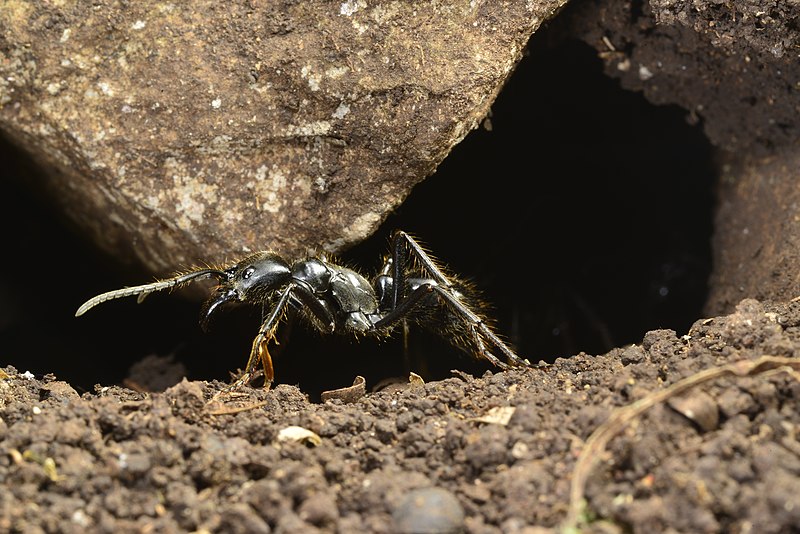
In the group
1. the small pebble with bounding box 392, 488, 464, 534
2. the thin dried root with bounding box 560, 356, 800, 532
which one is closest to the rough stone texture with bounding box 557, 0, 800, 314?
the thin dried root with bounding box 560, 356, 800, 532

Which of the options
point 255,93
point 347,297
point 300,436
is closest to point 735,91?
point 347,297

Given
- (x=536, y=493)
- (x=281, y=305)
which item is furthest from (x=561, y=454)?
(x=281, y=305)

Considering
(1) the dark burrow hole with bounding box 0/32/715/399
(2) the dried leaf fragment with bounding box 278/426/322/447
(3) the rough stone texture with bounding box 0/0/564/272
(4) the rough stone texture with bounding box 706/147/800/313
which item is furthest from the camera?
(1) the dark burrow hole with bounding box 0/32/715/399

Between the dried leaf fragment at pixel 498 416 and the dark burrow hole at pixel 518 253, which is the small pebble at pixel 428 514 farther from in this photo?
the dark burrow hole at pixel 518 253

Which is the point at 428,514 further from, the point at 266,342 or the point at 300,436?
the point at 266,342

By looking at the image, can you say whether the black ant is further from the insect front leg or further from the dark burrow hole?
the dark burrow hole

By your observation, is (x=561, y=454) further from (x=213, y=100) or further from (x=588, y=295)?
(x=588, y=295)
